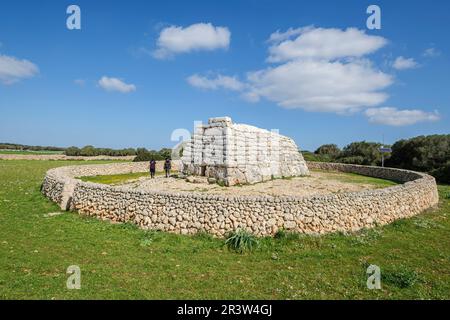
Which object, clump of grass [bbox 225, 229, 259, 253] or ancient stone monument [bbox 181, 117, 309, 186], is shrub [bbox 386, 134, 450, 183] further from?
clump of grass [bbox 225, 229, 259, 253]

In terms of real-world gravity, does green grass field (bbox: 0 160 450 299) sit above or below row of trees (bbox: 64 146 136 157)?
below

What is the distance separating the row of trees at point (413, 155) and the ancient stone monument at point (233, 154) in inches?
740

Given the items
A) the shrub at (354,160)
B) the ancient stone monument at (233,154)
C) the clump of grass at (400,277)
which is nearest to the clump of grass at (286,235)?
the clump of grass at (400,277)

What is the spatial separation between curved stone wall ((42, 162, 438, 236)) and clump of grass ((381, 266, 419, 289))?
3.20 meters

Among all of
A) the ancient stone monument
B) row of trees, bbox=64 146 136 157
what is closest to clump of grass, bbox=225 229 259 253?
the ancient stone monument

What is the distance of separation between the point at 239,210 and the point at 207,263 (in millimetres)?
2616

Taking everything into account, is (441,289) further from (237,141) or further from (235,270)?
(237,141)

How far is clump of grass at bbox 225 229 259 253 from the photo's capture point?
980 cm

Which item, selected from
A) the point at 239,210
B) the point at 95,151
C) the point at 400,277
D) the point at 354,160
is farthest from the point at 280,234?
the point at 95,151

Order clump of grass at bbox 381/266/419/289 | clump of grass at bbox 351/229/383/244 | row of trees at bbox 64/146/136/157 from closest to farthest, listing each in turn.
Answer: clump of grass at bbox 381/266/419/289
clump of grass at bbox 351/229/383/244
row of trees at bbox 64/146/136/157

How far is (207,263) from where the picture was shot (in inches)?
345

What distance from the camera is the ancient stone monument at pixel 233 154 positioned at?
72.9 feet
